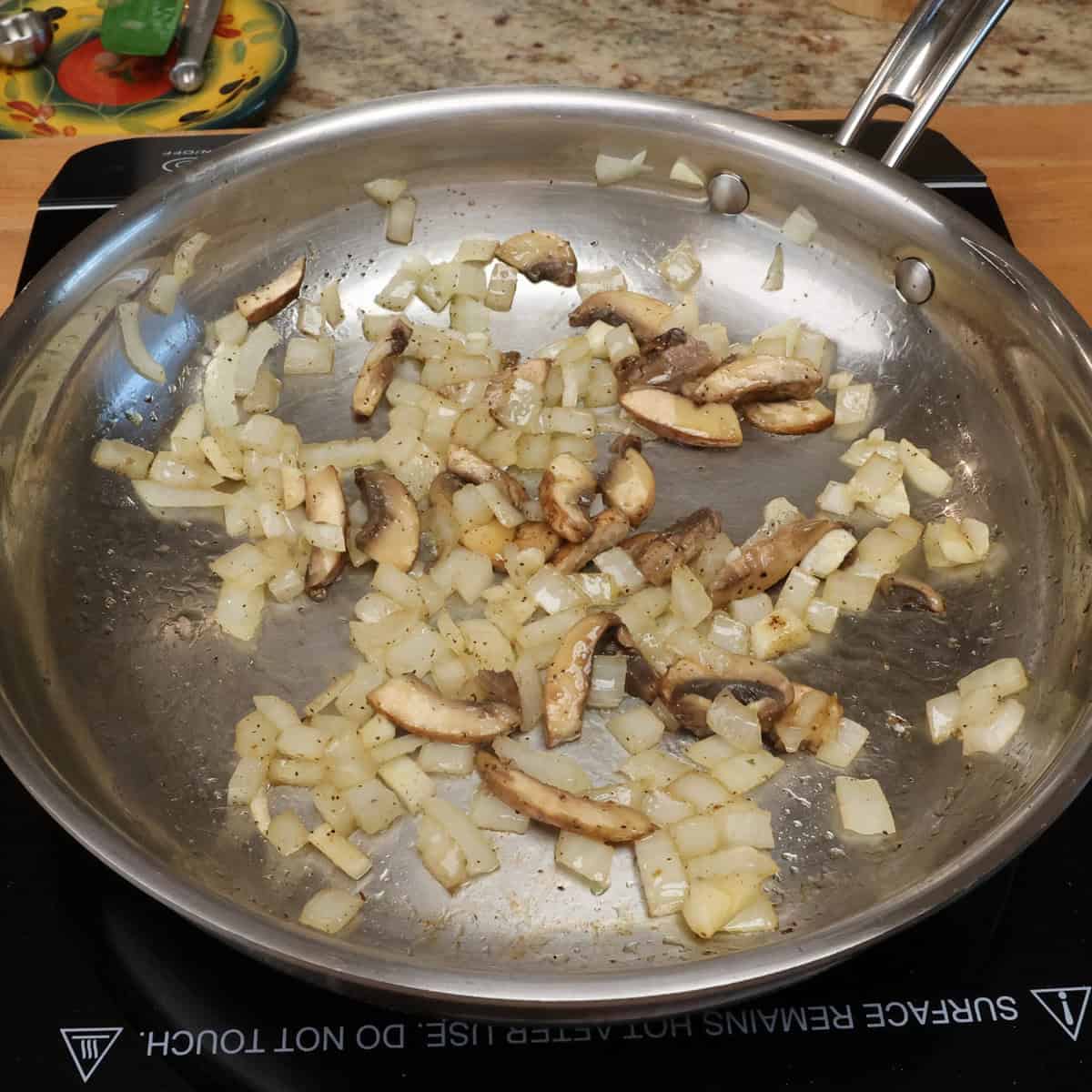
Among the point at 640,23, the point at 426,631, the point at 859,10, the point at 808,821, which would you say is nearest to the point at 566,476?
the point at 426,631

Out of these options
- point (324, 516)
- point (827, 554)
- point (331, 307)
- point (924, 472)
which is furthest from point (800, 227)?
point (324, 516)

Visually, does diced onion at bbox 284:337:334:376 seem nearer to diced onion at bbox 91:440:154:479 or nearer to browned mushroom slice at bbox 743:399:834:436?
diced onion at bbox 91:440:154:479

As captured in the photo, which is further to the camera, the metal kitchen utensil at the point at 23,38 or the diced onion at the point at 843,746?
the metal kitchen utensil at the point at 23,38

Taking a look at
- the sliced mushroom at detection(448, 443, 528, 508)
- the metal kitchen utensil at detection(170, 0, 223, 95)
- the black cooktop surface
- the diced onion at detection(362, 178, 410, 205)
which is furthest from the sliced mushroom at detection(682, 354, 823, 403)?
the metal kitchen utensil at detection(170, 0, 223, 95)

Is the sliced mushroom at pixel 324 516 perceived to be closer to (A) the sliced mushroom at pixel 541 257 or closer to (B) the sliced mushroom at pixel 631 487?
(B) the sliced mushroom at pixel 631 487

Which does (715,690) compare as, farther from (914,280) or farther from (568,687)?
(914,280)

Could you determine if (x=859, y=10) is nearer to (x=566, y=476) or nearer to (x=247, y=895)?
(x=566, y=476)

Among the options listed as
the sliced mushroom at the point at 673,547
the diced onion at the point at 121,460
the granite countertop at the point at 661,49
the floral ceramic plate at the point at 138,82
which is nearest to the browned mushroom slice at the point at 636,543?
the sliced mushroom at the point at 673,547
